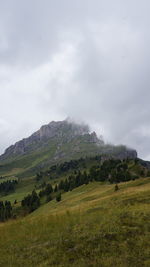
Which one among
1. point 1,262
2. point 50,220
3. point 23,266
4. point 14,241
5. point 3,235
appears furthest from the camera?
point 50,220

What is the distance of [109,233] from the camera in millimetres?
16016

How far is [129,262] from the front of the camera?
12023mm

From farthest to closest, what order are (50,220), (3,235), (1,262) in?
1. (50,220)
2. (3,235)
3. (1,262)

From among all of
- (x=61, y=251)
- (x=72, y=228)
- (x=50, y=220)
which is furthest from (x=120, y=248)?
(x=50, y=220)

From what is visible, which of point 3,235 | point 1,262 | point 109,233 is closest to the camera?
point 1,262

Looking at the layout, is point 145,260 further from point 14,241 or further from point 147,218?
point 14,241

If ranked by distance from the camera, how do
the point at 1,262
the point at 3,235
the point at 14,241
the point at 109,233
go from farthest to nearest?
the point at 3,235, the point at 14,241, the point at 109,233, the point at 1,262

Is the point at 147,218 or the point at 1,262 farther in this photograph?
the point at 147,218

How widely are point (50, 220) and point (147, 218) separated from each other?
25.1ft

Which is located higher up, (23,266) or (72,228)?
(72,228)

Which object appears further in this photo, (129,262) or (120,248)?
(120,248)

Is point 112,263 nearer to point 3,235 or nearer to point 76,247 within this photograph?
point 76,247

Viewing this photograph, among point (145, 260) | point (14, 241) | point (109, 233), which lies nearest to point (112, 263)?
point (145, 260)

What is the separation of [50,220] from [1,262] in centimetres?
714
